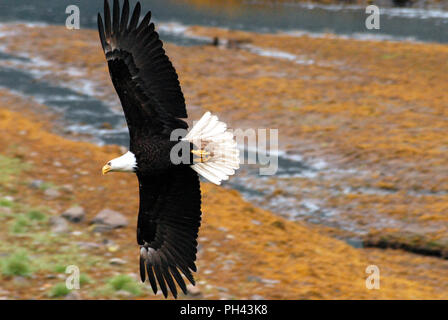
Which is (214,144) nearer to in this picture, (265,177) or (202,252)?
(202,252)

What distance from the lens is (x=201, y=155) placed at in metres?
6.03

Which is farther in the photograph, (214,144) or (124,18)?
(214,144)

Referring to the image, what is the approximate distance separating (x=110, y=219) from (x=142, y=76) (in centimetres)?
278

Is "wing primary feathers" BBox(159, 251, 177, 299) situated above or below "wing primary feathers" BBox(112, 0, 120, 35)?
below

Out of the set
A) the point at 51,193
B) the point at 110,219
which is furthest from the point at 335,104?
the point at 110,219

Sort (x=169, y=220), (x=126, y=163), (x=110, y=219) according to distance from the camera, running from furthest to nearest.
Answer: (x=110, y=219), (x=169, y=220), (x=126, y=163)

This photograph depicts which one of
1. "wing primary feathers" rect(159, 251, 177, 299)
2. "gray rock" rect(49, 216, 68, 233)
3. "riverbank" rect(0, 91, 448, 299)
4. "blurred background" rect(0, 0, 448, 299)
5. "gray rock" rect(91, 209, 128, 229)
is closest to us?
"wing primary feathers" rect(159, 251, 177, 299)

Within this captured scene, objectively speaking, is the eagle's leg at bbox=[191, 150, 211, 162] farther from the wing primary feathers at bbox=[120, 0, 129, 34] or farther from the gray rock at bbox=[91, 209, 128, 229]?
the gray rock at bbox=[91, 209, 128, 229]

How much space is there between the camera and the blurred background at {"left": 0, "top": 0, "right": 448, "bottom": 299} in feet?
24.2

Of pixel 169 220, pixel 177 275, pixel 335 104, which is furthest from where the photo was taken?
pixel 335 104

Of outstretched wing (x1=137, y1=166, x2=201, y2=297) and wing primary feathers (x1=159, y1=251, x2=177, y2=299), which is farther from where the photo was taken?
outstretched wing (x1=137, y1=166, x2=201, y2=297)

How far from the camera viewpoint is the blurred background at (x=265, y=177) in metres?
7.37

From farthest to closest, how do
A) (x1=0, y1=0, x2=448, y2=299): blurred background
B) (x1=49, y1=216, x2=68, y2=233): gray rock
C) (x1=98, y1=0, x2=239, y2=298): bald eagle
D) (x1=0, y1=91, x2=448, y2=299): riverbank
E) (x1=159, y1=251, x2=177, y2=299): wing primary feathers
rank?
(x1=49, y1=216, x2=68, y2=233): gray rock < (x1=0, y1=0, x2=448, y2=299): blurred background < (x1=0, y1=91, x2=448, y2=299): riverbank < (x1=98, y1=0, x2=239, y2=298): bald eagle < (x1=159, y1=251, x2=177, y2=299): wing primary feathers

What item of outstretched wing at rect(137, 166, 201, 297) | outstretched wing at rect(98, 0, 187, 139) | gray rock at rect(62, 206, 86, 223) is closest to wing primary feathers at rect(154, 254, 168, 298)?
outstretched wing at rect(137, 166, 201, 297)
